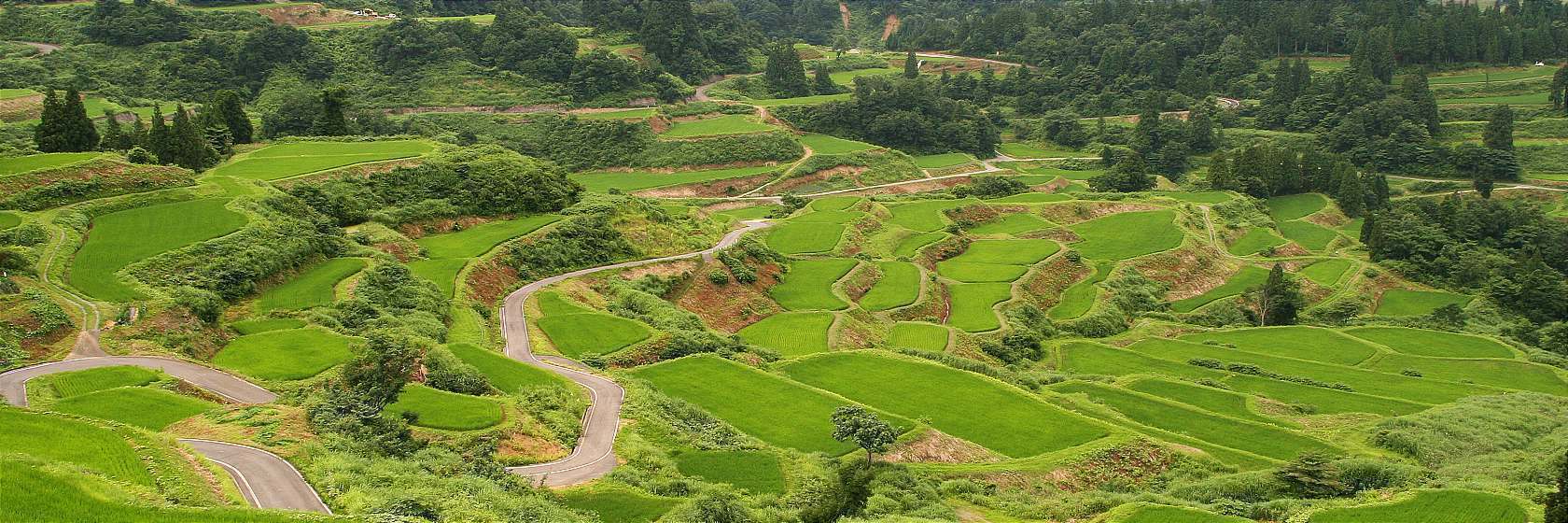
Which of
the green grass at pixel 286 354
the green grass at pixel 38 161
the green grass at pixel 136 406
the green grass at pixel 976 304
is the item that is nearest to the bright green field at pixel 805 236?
the green grass at pixel 976 304

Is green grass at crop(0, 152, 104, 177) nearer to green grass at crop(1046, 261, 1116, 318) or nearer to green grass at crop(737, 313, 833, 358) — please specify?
green grass at crop(737, 313, 833, 358)

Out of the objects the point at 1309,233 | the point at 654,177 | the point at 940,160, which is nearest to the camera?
the point at 1309,233

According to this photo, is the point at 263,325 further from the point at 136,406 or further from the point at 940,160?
the point at 940,160

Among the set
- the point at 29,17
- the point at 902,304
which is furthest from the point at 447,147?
the point at 29,17

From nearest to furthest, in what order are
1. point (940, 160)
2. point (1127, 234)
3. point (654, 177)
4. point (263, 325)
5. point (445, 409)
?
point (445, 409)
point (263, 325)
point (1127, 234)
point (654, 177)
point (940, 160)

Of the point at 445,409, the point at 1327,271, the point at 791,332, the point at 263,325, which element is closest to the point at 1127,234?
the point at 1327,271

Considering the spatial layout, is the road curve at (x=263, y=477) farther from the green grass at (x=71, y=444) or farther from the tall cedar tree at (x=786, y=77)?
the tall cedar tree at (x=786, y=77)
